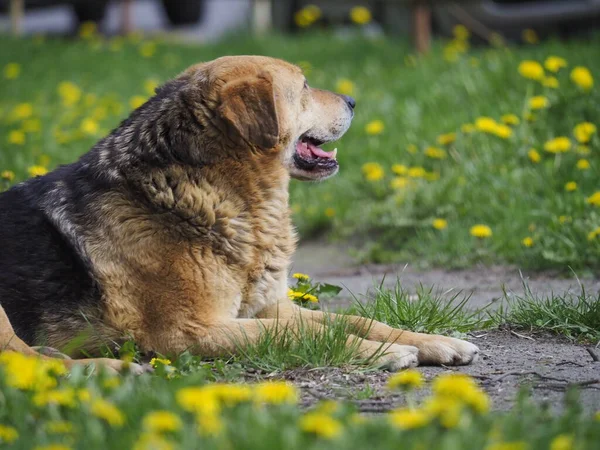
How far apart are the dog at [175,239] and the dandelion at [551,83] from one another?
3691 millimetres

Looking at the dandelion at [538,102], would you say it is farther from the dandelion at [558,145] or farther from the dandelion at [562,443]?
the dandelion at [562,443]

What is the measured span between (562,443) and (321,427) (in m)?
0.61

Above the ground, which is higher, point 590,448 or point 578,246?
point 590,448

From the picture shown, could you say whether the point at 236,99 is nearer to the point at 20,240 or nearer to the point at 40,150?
the point at 20,240

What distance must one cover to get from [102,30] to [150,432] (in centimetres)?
1522

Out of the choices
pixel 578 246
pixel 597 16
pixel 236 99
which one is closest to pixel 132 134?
pixel 236 99

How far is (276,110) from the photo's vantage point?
413 centimetres

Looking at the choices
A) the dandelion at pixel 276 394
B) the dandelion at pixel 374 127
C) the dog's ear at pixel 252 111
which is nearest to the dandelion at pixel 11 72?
the dandelion at pixel 374 127

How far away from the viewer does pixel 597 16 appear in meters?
10.1

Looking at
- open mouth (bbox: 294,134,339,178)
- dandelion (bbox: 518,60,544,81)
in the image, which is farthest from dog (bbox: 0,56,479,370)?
dandelion (bbox: 518,60,544,81)

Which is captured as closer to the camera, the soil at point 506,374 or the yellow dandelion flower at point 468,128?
the soil at point 506,374

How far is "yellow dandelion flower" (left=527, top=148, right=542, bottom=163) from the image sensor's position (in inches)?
267

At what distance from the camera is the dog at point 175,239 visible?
3.93 m

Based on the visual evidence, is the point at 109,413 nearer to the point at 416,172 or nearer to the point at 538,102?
the point at 416,172
